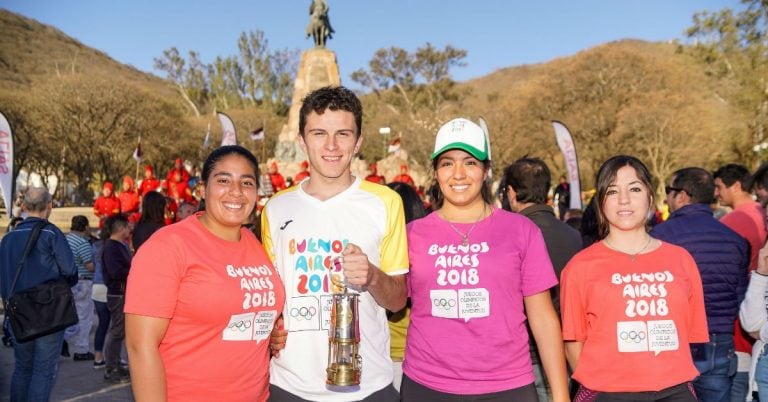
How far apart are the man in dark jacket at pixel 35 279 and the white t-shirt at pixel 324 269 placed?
289 centimetres

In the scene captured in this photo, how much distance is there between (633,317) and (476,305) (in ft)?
2.39

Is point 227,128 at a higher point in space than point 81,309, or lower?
higher

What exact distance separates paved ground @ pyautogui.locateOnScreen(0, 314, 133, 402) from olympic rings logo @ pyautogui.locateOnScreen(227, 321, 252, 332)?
4172mm

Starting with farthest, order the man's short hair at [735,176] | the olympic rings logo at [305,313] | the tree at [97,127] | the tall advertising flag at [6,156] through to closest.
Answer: the tree at [97,127], the tall advertising flag at [6,156], the man's short hair at [735,176], the olympic rings logo at [305,313]

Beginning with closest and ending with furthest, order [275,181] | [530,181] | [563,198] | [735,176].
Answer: [530,181] < [735,176] < [563,198] < [275,181]

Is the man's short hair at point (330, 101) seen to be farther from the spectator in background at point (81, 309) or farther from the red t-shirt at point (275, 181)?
the red t-shirt at point (275, 181)

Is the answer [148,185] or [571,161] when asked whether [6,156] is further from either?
[571,161]

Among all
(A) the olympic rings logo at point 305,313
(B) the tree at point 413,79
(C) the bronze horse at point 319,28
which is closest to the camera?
(A) the olympic rings logo at point 305,313

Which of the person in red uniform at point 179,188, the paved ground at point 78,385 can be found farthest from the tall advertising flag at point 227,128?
the paved ground at point 78,385

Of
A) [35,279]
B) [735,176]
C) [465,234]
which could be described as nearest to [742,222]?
[735,176]

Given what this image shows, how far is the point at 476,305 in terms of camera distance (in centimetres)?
270

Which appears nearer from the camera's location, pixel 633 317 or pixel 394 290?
pixel 394 290

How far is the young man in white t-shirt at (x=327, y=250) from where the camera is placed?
265 cm

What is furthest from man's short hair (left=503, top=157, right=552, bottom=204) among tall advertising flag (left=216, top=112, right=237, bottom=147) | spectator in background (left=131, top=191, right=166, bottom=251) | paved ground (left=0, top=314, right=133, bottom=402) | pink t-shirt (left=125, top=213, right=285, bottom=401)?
tall advertising flag (left=216, top=112, right=237, bottom=147)
